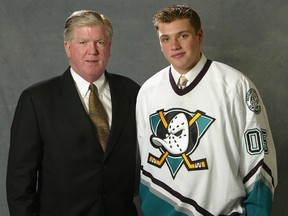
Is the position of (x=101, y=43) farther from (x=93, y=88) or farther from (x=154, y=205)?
(x=154, y=205)

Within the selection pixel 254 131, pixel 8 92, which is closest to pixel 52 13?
pixel 8 92

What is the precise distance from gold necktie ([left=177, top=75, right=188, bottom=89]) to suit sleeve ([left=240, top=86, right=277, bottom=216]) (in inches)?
10.5

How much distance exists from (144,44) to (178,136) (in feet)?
3.29

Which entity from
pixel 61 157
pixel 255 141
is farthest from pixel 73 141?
pixel 255 141

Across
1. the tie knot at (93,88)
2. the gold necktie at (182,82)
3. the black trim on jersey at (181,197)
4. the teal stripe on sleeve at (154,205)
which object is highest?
the gold necktie at (182,82)

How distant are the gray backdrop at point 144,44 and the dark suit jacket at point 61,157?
793 millimetres

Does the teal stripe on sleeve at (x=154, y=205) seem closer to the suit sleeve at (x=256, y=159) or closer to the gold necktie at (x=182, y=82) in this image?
the suit sleeve at (x=256, y=159)

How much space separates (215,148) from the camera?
95.4 inches

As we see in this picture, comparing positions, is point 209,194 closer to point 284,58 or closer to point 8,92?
point 284,58

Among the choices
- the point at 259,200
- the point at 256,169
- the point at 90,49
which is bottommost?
the point at 259,200

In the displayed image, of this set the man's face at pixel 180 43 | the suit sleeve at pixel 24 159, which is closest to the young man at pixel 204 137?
the man's face at pixel 180 43

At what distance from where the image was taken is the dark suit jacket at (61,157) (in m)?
2.55

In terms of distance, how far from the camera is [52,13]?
3.38 m

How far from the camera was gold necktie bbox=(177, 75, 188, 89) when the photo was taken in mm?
2527
